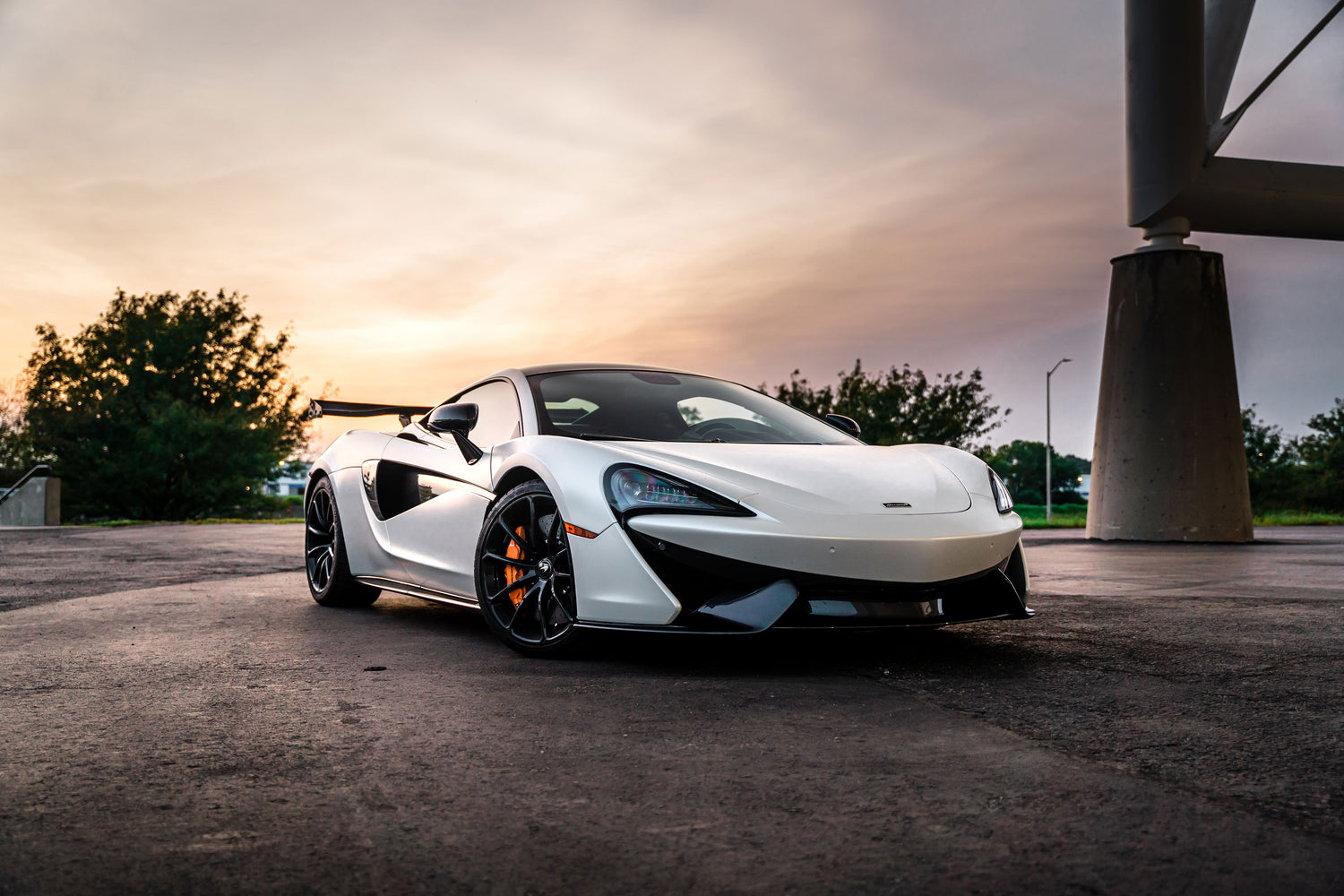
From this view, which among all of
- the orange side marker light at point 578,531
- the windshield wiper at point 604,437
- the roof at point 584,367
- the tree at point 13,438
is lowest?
the orange side marker light at point 578,531

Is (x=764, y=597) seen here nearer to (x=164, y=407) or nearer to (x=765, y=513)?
(x=765, y=513)

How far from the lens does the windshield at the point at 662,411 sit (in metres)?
4.95

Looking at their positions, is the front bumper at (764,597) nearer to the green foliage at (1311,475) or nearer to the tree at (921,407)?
the tree at (921,407)

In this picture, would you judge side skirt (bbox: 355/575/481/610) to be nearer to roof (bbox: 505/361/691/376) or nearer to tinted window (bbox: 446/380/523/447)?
tinted window (bbox: 446/380/523/447)

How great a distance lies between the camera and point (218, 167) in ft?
64.5

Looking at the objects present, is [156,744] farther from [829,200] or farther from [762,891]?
[829,200]

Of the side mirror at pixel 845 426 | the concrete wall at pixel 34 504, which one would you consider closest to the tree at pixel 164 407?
the concrete wall at pixel 34 504

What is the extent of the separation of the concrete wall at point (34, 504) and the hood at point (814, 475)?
21072mm

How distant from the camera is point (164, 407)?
49.8 metres

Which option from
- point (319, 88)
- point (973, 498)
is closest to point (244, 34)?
point (319, 88)

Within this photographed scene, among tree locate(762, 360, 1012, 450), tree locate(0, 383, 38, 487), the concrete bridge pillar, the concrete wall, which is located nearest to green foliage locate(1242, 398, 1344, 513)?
tree locate(762, 360, 1012, 450)

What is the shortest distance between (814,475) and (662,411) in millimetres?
1153

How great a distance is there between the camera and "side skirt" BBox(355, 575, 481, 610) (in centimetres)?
499

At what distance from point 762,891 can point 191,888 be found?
1.00 m
